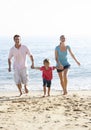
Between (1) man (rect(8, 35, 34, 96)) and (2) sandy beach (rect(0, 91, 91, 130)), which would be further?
(1) man (rect(8, 35, 34, 96))

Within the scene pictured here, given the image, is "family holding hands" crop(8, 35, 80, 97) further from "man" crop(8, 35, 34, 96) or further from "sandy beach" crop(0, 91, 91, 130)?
"sandy beach" crop(0, 91, 91, 130)

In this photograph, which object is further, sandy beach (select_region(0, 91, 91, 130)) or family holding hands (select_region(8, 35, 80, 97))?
family holding hands (select_region(8, 35, 80, 97))

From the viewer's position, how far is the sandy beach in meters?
8.16

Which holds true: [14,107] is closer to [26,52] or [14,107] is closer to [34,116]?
[34,116]

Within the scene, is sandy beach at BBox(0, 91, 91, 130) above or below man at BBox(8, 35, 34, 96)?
below

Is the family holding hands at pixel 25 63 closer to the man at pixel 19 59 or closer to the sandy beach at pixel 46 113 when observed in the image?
the man at pixel 19 59

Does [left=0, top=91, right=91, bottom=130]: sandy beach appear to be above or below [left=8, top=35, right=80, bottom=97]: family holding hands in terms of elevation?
below

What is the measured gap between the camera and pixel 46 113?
9281 millimetres

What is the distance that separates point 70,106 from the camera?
10.0 metres

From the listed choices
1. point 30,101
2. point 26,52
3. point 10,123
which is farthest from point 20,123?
point 26,52

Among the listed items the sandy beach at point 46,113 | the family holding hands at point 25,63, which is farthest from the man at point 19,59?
the sandy beach at point 46,113

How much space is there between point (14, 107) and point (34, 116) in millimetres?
1115

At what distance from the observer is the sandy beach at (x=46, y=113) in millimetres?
8164

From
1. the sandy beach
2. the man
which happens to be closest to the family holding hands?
the man
